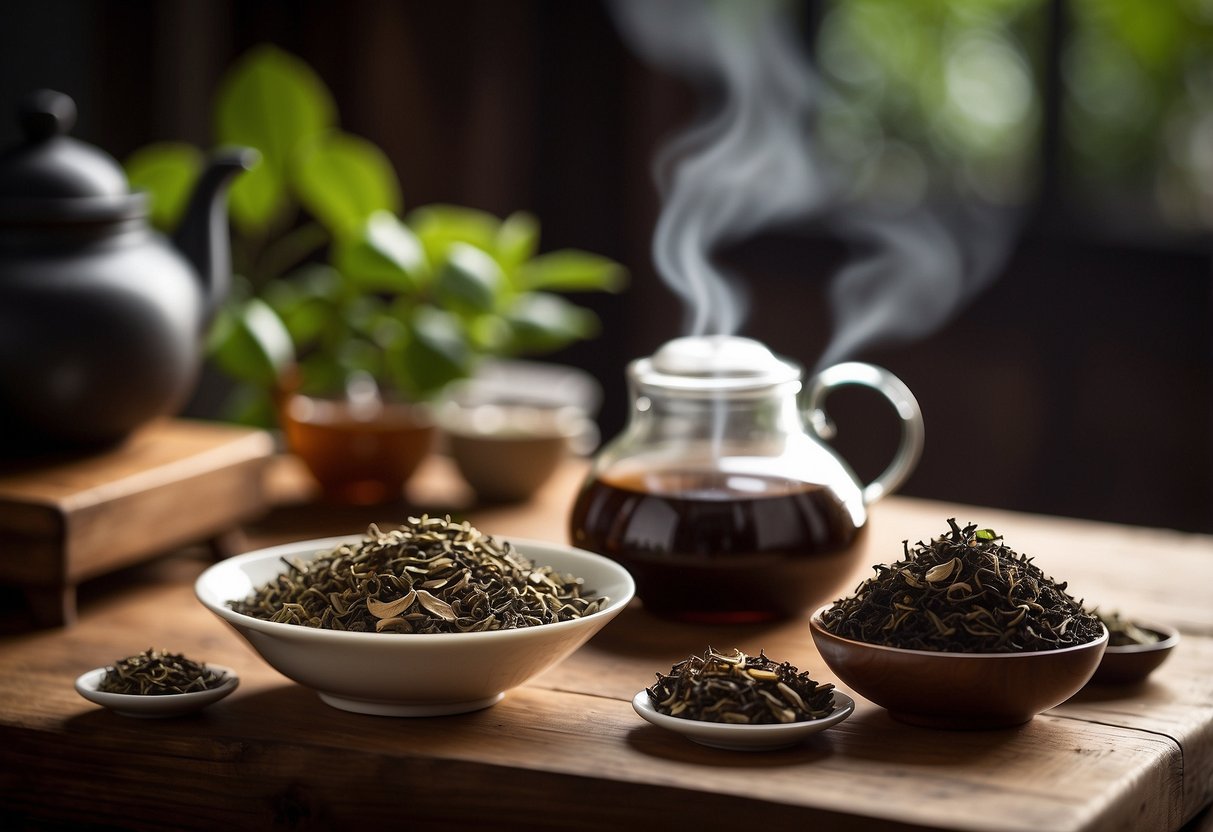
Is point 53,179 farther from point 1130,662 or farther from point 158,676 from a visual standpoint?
point 1130,662

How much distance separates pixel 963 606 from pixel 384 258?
0.98 m

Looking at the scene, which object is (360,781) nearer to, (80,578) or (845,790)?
(845,790)

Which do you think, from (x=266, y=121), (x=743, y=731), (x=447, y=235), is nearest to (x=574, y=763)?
(x=743, y=731)

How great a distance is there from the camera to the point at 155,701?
1143 mm

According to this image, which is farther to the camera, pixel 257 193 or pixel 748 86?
pixel 748 86

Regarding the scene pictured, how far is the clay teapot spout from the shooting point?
1692mm

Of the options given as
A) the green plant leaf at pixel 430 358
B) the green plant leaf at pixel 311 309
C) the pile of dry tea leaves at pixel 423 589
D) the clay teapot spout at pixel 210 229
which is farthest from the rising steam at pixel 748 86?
the pile of dry tea leaves at pixel 423 589

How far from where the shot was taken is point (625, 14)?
12.9 ft

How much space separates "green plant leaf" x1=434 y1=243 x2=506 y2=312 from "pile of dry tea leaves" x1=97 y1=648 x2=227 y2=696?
0.75 meters

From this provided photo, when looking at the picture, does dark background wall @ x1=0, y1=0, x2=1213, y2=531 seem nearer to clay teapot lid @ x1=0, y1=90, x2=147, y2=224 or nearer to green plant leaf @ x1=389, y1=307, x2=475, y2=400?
green plant leaf @ x1=389, y1=307, x2=475, y2=400

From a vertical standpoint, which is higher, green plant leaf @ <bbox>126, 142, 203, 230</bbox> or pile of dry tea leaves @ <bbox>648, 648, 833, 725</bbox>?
green plant leaf @ <bbox>126, 142, 203, 230</bbox>

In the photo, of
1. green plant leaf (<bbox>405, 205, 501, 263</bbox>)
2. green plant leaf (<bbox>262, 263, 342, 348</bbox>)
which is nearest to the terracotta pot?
green plant leaf (<bbox>262, 263, 342, 348</bbox>)

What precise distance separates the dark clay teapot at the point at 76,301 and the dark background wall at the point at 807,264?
2.28 metres

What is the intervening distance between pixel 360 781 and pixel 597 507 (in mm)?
418
